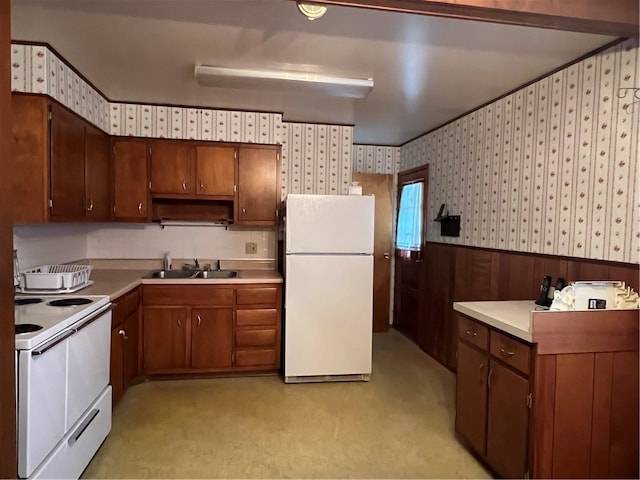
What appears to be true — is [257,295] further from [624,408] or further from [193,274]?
[624,408]

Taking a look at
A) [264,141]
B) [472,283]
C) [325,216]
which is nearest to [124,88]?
[264,141]

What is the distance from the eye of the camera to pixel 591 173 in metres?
2.27

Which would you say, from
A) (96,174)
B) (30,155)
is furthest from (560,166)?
(96,174)

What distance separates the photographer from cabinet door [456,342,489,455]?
2180 mm

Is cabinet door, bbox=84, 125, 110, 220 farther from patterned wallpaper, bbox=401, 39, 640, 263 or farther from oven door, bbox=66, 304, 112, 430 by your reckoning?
patterned wallpaper, bbox=401, 39, 640, 263

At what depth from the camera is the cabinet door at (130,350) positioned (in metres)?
2.94

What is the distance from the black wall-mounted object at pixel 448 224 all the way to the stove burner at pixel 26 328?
3.22 m

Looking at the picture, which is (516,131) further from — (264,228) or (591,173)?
(264,228)

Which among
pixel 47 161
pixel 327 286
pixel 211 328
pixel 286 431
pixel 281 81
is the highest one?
pixel 281 81

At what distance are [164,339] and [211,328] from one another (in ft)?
1.29

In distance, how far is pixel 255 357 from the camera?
136 inches

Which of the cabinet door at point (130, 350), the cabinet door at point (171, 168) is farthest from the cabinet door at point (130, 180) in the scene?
the cabinet door at point (130, 350)

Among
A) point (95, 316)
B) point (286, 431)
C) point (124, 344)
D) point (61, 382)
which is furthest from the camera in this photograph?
point (124, 344)

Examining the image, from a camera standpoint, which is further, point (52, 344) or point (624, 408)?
point (624, 408)
